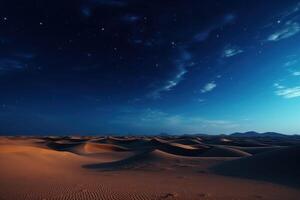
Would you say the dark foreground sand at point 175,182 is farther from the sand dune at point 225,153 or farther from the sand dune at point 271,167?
the sand dune at point 225,153

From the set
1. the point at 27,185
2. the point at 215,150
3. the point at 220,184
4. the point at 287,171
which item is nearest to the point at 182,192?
the point at 220,184

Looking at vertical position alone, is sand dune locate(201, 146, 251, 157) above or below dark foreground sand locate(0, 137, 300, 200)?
above

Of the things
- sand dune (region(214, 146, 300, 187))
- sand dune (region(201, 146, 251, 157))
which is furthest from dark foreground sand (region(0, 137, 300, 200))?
sand dune (region(201, 146, 251, 157))

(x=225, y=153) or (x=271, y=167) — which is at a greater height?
(x=225, y=153)

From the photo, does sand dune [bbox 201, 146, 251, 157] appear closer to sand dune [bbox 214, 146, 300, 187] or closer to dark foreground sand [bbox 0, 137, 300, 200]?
dark foreground sand [bbox 0, 137, 300, 200]

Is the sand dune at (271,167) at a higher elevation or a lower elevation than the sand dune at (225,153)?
lower

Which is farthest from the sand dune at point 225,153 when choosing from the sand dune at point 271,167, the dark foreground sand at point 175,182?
the sand dune at point 271,167

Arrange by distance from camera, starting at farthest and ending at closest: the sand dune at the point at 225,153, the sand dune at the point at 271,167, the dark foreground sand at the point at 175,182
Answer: the sand dune at the point at 225,153
the sand dune at the point at 271,167
the dark foreground sand at the point at 175,182

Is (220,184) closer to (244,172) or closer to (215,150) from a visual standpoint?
(244,172)

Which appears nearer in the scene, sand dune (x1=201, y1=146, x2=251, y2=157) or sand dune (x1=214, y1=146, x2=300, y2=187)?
sand dune (x1=214, y1=146, x2=300, y2=187)

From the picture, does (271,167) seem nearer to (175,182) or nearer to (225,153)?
(175,182)

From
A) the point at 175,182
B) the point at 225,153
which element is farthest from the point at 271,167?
the point at 225,153

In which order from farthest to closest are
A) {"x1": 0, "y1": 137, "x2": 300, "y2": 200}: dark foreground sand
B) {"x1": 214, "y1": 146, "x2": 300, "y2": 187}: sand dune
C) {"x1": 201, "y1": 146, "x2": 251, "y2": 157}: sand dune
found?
{"x1": 201, "y1": 146, "x2": 251, "y2": 157}: sand dune, {"x1": 214, "y1": 146, "x2": 300, "y2": 187}: sand dune, {"x1": 0, "y1": 137, "x2": 300, "y2": 200}: dark foreground sand

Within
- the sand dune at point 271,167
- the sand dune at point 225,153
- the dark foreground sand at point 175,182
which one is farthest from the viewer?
the sand dune at point 225,153
